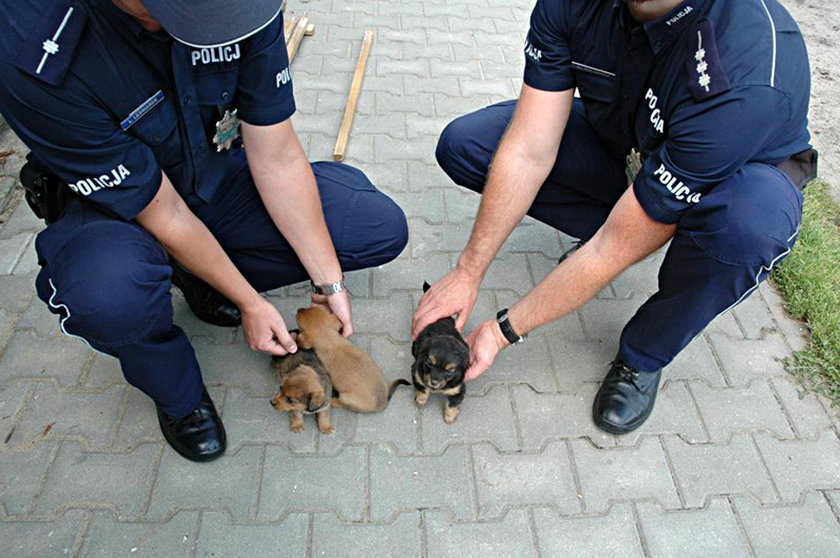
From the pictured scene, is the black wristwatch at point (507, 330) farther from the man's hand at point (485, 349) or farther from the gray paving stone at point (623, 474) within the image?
the gray paving stone at point (623, 474)

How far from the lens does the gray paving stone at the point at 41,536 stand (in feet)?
7.60

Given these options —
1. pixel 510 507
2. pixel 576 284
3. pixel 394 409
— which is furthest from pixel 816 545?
pixel 394 409

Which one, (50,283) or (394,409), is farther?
(394,409)

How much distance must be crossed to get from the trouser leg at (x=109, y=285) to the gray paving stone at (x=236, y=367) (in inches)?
25.4

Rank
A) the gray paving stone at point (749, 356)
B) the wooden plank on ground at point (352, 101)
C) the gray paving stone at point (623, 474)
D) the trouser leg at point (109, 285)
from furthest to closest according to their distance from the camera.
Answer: the wooden plank on ground at point (352, 101) < the gray paving stone at point (749, 356) < the gray paving stone at point (623, 474) < the trouser leg at point (109, 285)

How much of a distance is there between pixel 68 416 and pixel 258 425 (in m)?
0.85

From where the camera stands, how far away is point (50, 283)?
6.70 ft

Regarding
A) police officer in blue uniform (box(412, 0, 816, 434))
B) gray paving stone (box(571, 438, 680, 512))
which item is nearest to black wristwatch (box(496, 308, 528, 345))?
police officer in blue uniform (box(412, 0, 816, 434))

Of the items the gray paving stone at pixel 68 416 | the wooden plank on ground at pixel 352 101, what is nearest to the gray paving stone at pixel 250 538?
the gray paving stone at pixel 68 416

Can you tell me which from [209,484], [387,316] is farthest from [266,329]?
[387,316]

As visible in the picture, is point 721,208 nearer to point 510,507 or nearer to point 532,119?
point 532,119

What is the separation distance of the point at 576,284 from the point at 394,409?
1.03 m

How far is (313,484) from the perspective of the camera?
2.56m

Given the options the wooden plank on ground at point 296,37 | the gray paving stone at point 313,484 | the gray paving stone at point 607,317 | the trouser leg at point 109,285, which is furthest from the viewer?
the wooden plank on ground at point 296,37
